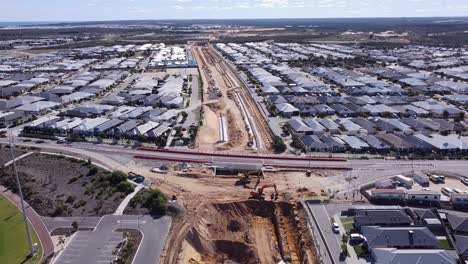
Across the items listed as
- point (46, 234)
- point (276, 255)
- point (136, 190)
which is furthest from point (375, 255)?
point (46, 234)

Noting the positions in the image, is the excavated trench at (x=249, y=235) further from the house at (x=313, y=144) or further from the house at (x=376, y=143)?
the house at (x=376, y=143)

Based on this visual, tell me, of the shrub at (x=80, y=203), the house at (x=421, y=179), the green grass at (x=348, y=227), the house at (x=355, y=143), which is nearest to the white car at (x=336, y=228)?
the green grass at (x=348, y=227)

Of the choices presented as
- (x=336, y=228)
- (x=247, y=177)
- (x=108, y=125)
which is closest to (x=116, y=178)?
(x=247, y=177)

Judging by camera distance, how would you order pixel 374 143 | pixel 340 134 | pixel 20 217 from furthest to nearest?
pixel 340 134
pixel 374 143
pixel 20 217

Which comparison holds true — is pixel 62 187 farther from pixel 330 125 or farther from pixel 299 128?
pixel 330 125

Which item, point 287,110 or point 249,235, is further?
point 287,110

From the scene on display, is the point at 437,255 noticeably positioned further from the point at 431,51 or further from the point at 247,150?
the point at 431,51
